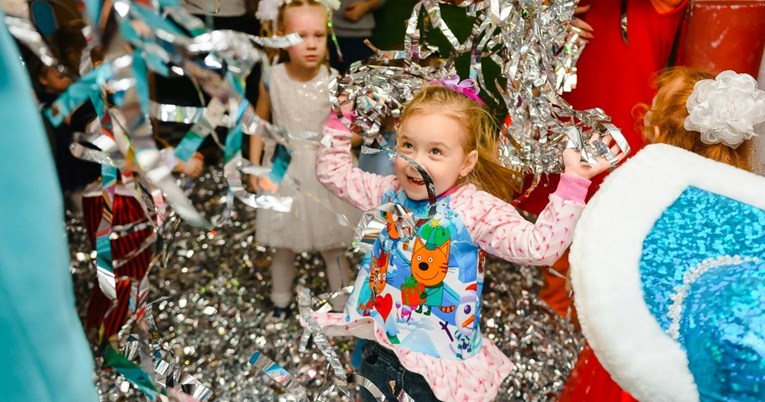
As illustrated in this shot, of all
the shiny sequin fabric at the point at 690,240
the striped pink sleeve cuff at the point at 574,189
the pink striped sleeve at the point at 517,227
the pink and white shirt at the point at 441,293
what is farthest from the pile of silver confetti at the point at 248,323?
the shiny sequin fabric at the point at 690,240

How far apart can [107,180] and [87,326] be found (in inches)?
32.2

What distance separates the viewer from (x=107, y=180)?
0.87m

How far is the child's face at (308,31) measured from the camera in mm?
1481

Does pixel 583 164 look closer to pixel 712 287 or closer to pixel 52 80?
pixel 712 287

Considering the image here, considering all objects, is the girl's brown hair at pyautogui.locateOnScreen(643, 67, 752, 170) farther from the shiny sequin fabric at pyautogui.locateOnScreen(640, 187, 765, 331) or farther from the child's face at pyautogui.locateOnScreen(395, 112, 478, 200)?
the shiny sequin fabric at pyautogui.locateOnScreen(640, 187, 765, 331)

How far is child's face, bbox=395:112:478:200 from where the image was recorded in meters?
1.13

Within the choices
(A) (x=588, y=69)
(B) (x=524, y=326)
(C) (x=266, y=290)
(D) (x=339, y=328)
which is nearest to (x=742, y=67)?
(A) (x=588, y=69)

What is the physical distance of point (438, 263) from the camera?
1148 mm

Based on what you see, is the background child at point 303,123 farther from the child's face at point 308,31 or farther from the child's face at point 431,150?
the child's face at point 431,150

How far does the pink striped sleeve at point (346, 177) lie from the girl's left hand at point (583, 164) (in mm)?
289

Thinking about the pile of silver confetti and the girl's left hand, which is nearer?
the girl's left hand

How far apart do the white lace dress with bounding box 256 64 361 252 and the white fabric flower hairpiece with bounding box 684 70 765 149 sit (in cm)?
70

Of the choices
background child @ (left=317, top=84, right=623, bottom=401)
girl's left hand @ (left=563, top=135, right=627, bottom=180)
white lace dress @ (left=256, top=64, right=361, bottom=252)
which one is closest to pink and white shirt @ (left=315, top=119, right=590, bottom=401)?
background child @ (left=317, top=84, right=623, bottom=401)

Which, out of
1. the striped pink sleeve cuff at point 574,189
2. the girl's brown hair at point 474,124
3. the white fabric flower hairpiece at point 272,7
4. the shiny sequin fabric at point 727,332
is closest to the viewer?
the shiny sequin fabric at point 727,332
